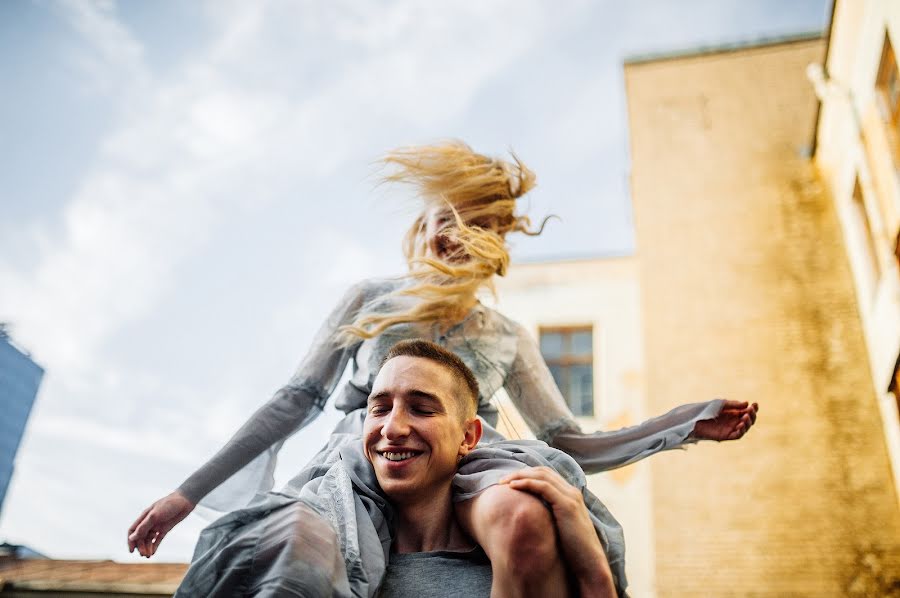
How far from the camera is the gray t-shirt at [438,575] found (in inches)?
70.1

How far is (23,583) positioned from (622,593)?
3949mm

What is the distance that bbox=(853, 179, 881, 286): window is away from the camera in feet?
29.8

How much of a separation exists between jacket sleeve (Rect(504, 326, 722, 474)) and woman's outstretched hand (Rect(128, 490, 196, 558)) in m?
1.33

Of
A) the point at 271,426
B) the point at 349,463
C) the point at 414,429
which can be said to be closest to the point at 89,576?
the point at 271,426

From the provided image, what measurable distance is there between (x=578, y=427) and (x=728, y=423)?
561 millimetres

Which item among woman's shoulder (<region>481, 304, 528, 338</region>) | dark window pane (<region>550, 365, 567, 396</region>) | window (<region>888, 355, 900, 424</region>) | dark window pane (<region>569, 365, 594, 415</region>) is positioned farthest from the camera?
dark window pane (<region>550, 365, 567, 396</region>)

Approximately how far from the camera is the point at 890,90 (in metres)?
7.86

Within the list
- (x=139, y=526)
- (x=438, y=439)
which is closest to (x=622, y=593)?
(x=438, y=439)

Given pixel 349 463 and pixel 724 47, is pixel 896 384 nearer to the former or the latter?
pixel 724 47

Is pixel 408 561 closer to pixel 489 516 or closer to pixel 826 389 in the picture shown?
pixel 489 516

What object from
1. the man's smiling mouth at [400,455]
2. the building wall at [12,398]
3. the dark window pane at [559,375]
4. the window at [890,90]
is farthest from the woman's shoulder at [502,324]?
the dark window pane at [559,375]

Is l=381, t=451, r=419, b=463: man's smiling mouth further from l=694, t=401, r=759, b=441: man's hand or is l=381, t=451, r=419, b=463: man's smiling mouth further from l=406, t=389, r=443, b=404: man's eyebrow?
l=694, t=401, r=759, b=441: man's hand

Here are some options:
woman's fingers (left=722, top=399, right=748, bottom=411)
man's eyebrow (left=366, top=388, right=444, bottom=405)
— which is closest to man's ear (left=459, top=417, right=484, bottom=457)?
man's eyebrow (left=366, top=388, right=444, bottom=405)

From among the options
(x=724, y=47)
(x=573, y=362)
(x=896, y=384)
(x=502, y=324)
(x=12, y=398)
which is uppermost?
(x=724, y=47)
